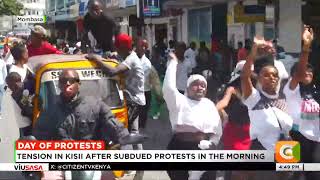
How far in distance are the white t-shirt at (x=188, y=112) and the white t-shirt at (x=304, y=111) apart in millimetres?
473

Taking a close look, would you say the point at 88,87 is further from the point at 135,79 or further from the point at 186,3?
the point at 186,3

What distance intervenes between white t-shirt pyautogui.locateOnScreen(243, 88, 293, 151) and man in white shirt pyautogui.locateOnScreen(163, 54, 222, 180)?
8.7 inches

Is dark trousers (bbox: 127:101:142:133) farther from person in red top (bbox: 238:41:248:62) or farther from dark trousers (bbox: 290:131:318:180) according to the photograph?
dark trousers (bbox: 290:131:318:180)

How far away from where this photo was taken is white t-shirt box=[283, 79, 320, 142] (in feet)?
11.3

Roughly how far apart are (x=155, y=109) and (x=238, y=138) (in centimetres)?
56

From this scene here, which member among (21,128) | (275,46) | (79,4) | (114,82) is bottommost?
(21,128)

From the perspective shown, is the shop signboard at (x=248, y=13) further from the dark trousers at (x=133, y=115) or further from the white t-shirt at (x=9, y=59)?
the white t-shirt at (x=9, y=59)

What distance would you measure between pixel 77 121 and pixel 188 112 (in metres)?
0.71

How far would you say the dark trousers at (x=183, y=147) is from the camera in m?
3.46

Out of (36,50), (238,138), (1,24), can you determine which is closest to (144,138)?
(238,138)

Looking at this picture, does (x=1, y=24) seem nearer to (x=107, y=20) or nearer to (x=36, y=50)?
(x=36, y=50)

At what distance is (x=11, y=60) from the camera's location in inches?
138

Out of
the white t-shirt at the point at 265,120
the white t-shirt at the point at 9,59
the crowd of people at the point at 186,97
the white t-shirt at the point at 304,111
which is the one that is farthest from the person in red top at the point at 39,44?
the white t-shirt at the point at 304,111

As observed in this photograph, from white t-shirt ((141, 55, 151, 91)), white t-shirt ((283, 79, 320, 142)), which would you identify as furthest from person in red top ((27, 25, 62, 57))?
white t-shirt ((283, 79, 320, 142))
